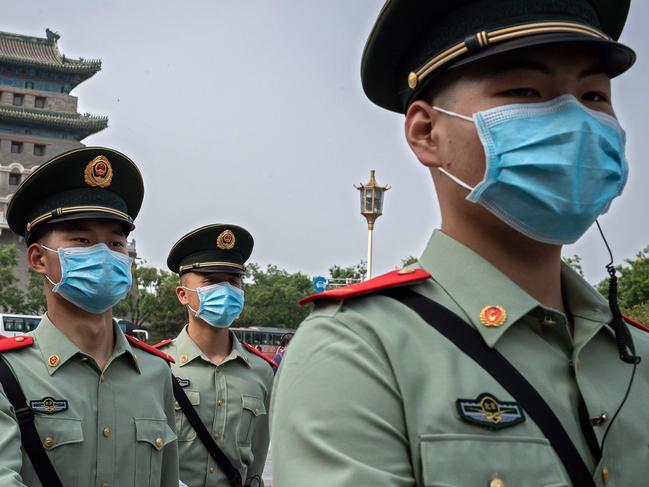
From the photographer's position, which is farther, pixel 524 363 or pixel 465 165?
pixel 465 165

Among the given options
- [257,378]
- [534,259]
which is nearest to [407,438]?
[534,259]

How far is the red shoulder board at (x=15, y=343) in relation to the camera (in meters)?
3.83

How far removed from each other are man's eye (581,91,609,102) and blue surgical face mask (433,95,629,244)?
4 cm

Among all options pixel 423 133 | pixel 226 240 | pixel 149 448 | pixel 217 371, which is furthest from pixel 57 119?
pixel 423 133

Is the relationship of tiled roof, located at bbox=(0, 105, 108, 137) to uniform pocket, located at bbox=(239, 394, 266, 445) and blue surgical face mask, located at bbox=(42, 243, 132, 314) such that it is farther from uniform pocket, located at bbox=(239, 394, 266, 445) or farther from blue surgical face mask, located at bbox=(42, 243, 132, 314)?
blue surgical face mask, located at bbox=(42, 243, 132, 314)

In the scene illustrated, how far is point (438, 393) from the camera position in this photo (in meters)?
1.41

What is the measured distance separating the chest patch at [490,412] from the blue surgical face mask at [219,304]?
4912 mm

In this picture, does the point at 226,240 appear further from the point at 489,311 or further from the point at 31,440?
the point at 489,311

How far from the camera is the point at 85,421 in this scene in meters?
3.76

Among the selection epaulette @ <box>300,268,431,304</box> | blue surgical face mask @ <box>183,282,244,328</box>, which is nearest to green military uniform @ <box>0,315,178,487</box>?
blue surgical face mask @ <box>183,282,244,328</box>

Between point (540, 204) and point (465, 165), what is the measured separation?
0.51 feet

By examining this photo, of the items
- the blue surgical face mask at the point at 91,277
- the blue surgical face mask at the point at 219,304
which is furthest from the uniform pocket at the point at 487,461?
the blue surgical face mask at the point at 219,304

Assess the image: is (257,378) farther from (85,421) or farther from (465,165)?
(465,165)

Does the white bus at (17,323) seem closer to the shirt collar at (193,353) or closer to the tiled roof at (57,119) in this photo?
the tiled roof at (57,119)
